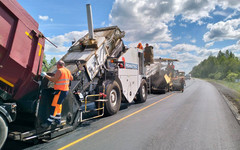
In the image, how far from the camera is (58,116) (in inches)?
170

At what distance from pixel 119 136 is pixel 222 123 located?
3722 mm

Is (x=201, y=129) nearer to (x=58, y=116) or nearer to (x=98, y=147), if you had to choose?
(x=98, y=147)

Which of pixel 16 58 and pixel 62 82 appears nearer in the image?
pixel 16 58

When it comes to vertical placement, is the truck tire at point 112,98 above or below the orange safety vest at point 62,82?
below

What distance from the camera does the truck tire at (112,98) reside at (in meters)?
6.50

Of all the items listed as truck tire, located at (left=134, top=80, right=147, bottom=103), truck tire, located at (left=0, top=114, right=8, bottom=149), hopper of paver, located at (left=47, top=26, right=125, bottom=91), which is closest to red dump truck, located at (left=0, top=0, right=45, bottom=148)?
truck tire, located at (left=0, top=114, right=8, bottom=149)

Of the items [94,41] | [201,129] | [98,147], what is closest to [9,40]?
[98,147]

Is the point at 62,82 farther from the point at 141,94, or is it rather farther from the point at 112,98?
the point at 141,94

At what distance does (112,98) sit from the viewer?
22.6ft

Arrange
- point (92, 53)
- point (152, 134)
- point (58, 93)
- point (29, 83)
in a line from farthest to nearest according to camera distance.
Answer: point (92, 53), point (152, 134), point (58, 93), point (29, 83)

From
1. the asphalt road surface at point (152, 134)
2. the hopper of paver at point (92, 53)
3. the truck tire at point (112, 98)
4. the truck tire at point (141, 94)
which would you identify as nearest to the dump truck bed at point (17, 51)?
the asphalt road surface at point (152, 134)

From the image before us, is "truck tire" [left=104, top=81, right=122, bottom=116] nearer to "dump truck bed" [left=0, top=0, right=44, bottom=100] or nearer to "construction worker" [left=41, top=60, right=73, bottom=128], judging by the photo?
"construction worker" [left=41, top=60, right=73, bottom=128]

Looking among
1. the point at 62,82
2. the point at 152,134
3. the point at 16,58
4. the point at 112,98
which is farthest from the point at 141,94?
the point at 16,58

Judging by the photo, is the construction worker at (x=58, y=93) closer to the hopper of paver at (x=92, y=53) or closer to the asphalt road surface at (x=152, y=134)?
the asphalt road surface at (x=152, y=134)
